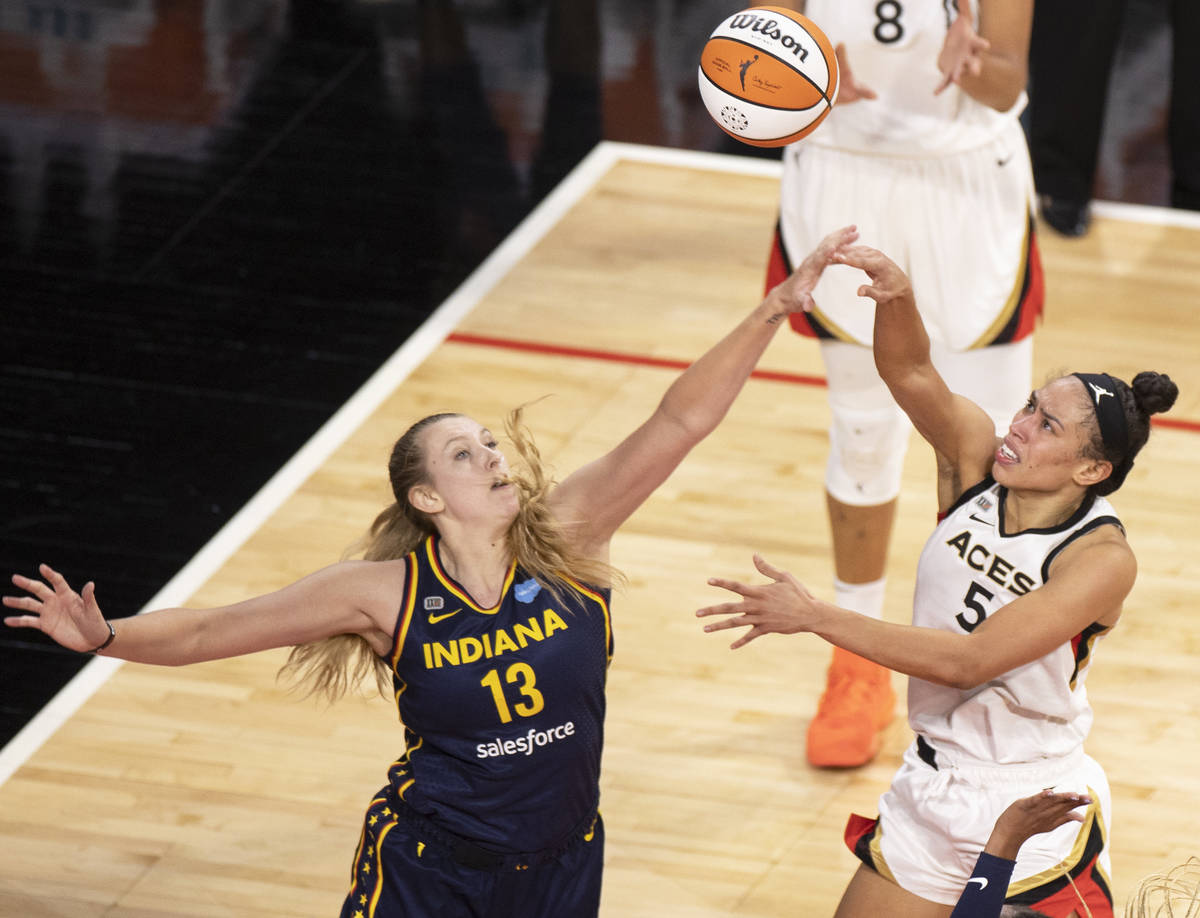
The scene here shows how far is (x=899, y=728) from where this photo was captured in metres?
4.99

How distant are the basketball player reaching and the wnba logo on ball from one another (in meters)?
0.24

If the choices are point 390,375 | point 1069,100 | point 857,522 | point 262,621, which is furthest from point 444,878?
point 1069,100

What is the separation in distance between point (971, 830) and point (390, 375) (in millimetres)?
3603

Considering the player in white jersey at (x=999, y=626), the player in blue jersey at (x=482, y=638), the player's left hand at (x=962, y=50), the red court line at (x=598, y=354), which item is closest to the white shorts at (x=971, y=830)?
the player in white jersey at (x=999, y=626)

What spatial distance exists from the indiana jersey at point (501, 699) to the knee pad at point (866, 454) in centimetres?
144

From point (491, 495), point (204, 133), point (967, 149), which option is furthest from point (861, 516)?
point (204, 133)

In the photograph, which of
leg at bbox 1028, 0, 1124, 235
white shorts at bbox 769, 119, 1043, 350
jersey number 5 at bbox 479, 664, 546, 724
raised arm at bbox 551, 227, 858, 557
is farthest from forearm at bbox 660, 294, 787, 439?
leg at bbox 1028, 0, 1124, 235

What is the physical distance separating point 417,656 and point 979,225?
197 centimetres

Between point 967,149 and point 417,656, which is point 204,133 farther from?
point 417,656

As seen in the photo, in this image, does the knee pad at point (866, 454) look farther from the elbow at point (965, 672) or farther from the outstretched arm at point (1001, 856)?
the outstretched arm at point (1001, 856)

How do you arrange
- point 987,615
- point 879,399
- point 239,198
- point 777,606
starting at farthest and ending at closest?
point 239,198 < point 879,399 < point 987,615 < point 777,606

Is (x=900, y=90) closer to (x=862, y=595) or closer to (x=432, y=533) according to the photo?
(x=862, y=595)

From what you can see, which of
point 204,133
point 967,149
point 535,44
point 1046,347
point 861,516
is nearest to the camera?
point 967,149

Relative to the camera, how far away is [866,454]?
4.76 meters
